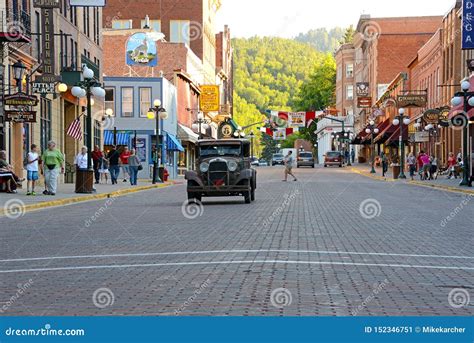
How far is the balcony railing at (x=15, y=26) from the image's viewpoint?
33031mm

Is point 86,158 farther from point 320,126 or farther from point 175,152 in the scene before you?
point 320,126

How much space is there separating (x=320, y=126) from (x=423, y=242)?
14568 cm

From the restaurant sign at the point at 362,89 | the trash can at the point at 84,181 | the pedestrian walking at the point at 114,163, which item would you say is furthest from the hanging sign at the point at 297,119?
the trash can at the point at 84,181

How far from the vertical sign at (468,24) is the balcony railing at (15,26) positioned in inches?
847

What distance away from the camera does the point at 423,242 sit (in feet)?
49.4

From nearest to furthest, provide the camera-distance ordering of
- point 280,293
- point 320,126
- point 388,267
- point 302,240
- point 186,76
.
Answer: point 280,293, point 388,267, point 302,240, point 186,76, point 320,126

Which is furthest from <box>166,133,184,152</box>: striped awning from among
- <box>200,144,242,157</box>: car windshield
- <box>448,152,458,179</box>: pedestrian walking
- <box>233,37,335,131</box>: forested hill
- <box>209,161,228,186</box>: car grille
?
<box>233,37,335,131</box>: forested hill

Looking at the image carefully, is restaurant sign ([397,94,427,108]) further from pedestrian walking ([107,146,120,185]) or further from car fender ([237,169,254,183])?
car fender ([237,169,254,183])

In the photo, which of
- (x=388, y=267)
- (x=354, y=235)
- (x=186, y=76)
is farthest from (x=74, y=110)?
(x=388, y=267)

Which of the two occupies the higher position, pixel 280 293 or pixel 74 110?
pixel 74 110

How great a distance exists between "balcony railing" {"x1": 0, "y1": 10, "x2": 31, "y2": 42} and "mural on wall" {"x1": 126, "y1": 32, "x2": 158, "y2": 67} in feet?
112

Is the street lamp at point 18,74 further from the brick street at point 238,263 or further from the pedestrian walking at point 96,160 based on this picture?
the brick street at point 238,263

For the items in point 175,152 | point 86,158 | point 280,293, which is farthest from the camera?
point 175,152

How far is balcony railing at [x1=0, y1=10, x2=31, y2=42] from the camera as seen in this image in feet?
108
